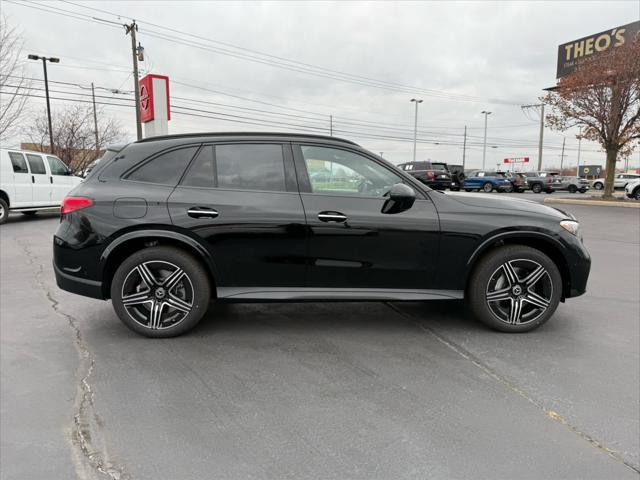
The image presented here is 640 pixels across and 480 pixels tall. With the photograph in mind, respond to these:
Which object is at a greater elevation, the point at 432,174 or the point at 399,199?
the point at 432,174

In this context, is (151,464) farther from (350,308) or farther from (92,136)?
Answer: (92,136)

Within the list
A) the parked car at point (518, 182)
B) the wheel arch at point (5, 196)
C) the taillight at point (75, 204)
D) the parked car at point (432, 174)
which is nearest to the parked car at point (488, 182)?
the parked car at point (518, 182)

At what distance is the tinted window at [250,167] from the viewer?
379 centimetres

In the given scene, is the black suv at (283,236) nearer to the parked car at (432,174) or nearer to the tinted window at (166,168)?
the tinted window at (166,168)

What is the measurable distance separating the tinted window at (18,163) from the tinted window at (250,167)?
36.5 ft

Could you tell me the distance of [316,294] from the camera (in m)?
3.79

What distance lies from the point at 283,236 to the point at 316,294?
1.85 ft

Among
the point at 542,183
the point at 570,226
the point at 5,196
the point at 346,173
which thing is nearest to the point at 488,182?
the point at 542,183

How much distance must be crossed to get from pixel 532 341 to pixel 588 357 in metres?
0.43

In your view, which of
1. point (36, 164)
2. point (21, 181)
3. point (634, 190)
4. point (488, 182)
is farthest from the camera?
point (488, 182)

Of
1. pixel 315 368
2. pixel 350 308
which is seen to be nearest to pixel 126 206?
pixel 315 368

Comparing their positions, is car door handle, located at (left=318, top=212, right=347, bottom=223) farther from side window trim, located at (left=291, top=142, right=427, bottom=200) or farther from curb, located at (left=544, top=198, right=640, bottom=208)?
curb, located at (left=544, top=198, right=640, bottom=208)

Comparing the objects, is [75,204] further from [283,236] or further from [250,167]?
[283,236]

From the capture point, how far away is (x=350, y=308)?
4.72 meters
